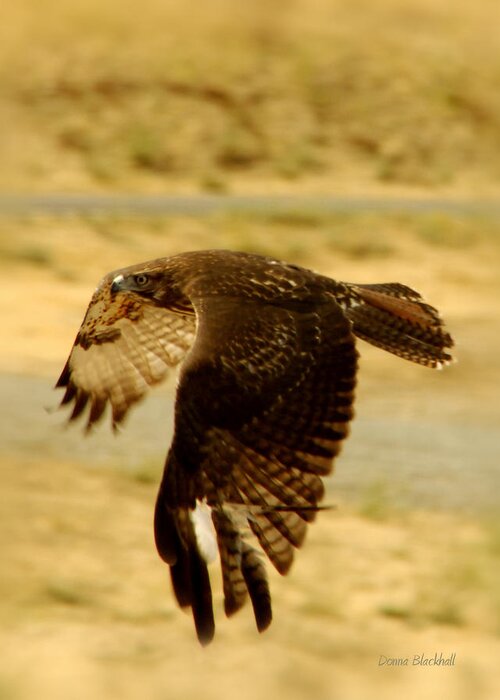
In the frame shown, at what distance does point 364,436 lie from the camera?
12367 mm

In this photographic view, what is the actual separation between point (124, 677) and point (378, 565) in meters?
2.43

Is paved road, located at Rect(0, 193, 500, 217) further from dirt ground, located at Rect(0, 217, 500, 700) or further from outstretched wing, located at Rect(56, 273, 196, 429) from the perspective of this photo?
outstretched wing, located at Rect(56, 273, 196, 429)

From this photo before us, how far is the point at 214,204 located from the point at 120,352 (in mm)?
14730

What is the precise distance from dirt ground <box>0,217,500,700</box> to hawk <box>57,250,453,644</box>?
1.40 metres

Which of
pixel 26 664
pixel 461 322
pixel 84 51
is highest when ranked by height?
pixel 84 51

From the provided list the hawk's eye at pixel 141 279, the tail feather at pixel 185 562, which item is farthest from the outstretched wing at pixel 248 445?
the hawk's eye at pixel 141 279

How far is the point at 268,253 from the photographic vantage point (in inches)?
752

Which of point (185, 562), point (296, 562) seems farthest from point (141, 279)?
point (296, 562)

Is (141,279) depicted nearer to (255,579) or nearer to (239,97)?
(255,579)

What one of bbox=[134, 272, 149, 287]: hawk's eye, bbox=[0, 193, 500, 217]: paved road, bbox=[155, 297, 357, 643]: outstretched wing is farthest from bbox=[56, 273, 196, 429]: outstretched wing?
bbox=[0, 193, 500, 217]: paved road

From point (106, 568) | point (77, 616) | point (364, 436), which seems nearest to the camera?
point (77, 616)

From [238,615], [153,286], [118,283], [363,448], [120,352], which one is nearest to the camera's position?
[153,286]

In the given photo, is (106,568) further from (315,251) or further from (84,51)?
(84,51)

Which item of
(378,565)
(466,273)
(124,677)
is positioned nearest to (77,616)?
(124,677)
